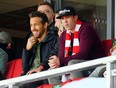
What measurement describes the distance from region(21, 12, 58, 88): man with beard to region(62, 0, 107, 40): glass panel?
1773 mm

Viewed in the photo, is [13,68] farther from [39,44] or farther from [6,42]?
[39,44]

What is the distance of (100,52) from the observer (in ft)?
16.4

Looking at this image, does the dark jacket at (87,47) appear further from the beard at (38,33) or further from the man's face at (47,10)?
the man's face at (47,10)

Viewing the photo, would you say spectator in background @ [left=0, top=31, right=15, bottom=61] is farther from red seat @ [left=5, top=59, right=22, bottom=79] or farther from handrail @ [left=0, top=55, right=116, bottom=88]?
handrail @ [left=0, top=55, right=116, bottom=88]

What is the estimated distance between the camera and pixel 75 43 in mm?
5113

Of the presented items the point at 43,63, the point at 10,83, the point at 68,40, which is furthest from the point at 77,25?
the point at 10,83

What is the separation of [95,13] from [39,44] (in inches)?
84.3

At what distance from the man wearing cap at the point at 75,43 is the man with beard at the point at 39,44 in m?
0.31

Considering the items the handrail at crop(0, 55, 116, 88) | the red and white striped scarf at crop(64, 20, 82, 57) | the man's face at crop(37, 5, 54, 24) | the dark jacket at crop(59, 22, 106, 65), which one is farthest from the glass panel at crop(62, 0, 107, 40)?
the handrail at crop(0, 55, 116, 88)

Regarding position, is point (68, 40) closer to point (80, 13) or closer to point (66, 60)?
point (66, 60)

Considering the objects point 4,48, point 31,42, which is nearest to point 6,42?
point 4,48

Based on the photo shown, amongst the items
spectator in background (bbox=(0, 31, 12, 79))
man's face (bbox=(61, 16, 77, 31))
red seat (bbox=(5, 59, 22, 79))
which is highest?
man's face (bbox=(61, 16, 77, 31))

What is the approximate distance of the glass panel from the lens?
24.3 ft

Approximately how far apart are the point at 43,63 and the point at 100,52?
72 centimetres
